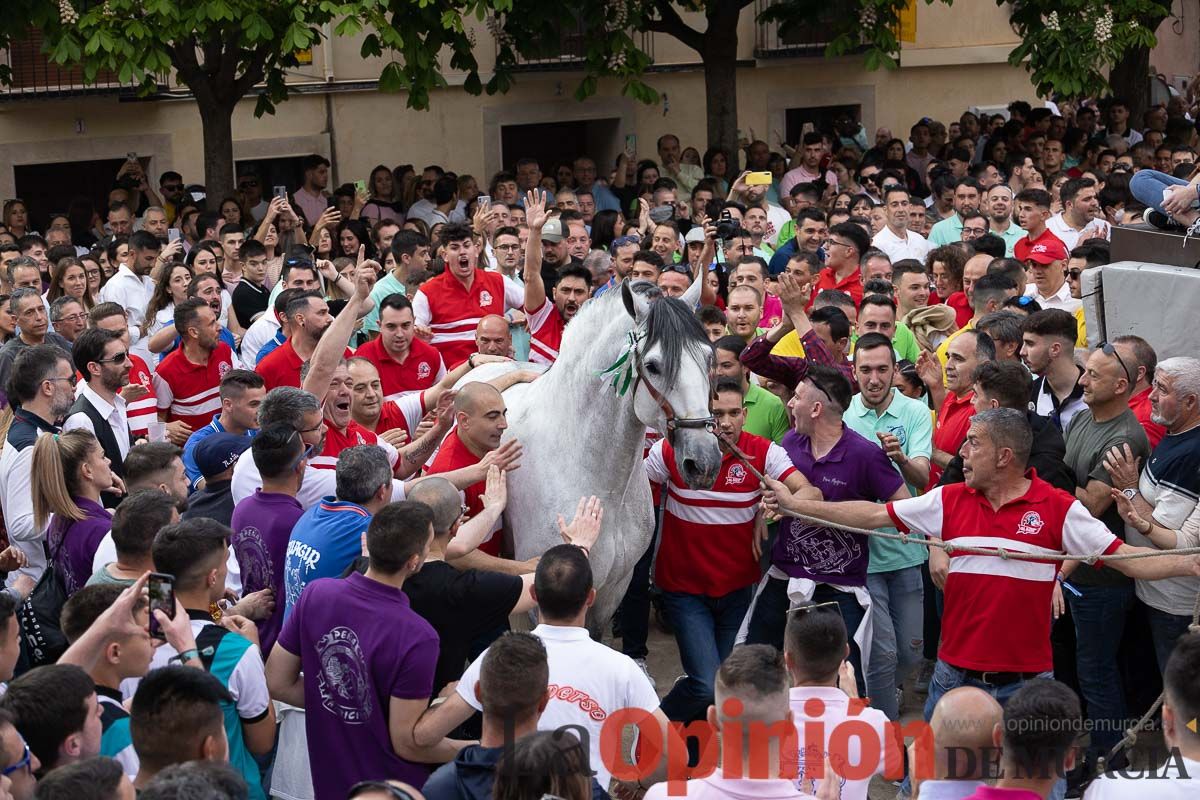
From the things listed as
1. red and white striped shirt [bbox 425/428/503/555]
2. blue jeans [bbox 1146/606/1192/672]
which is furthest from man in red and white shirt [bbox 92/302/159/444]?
blue jeans [bbox 1146/606/1192/672]

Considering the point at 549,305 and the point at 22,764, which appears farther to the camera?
the point at 549,305

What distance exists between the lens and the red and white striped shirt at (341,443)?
22.2 ft

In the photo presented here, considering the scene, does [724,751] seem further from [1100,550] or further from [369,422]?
[369,422]

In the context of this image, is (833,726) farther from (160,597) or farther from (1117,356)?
(1117,356)

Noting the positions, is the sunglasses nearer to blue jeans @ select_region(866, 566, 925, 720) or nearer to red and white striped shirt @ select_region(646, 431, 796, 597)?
red and white striped shirt @ select_region(646, 431, 796, 597)

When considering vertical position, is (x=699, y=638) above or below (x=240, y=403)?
below

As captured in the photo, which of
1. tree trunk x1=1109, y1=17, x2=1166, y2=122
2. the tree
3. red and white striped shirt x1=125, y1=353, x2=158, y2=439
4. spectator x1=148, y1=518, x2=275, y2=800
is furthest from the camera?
tree trunk x1=1109, y1=17, x2=1166, y2=122

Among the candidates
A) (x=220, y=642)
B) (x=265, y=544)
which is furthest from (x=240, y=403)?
(x=220, y=642)

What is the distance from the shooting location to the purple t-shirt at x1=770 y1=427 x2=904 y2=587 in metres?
6.65

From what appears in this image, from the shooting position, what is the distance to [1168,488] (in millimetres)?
6195

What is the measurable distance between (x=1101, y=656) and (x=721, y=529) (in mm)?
1760

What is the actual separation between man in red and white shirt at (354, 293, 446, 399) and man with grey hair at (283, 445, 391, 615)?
9.47ft

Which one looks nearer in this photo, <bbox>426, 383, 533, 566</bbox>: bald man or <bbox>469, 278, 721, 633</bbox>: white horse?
<bbox>469, 278, 721, 633</bbox>: white horse

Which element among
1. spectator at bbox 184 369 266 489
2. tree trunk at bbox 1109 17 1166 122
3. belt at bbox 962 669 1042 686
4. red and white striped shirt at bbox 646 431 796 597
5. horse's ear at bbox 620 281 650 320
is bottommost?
belt at bbox 962 669 1042 686
